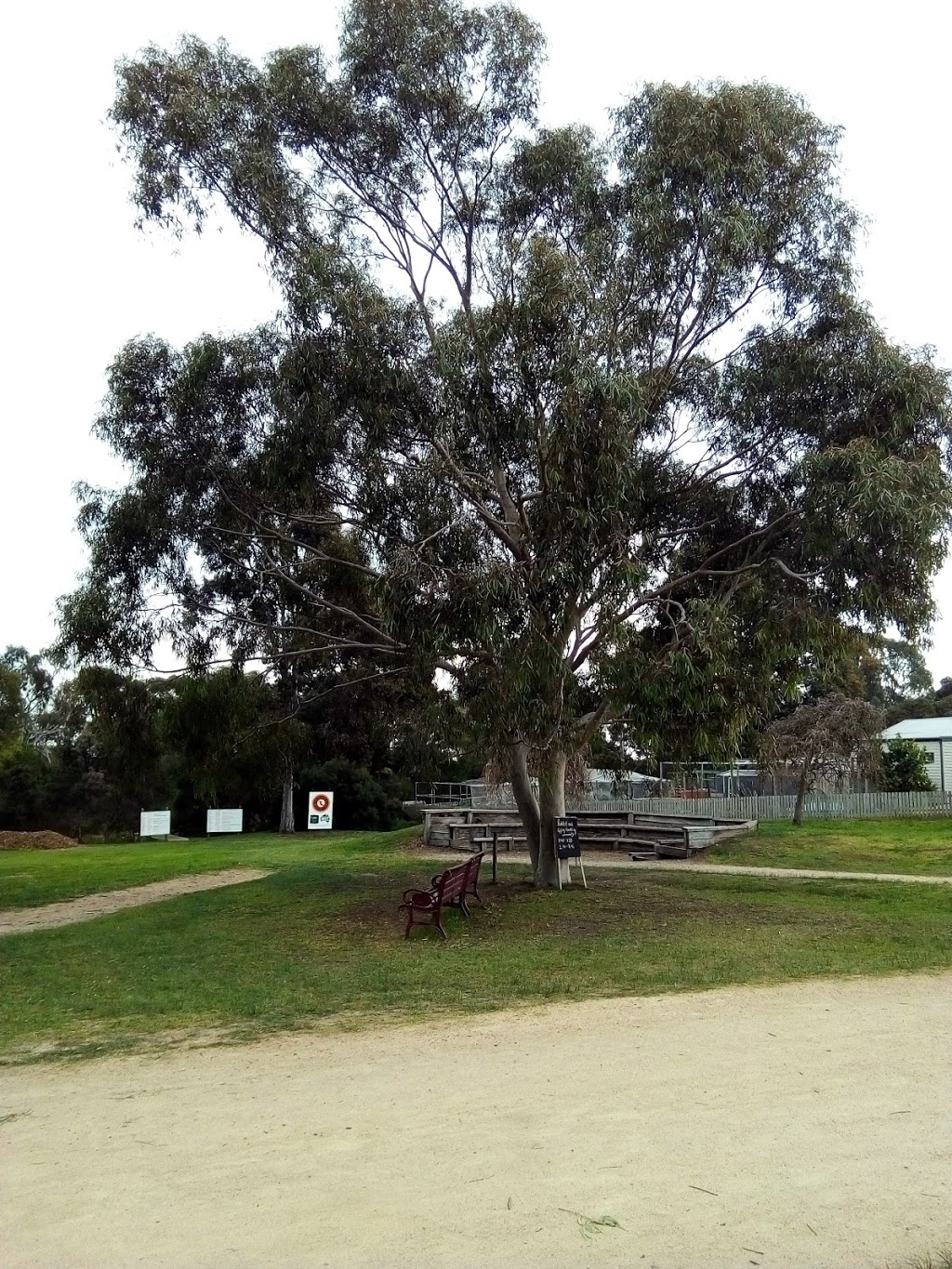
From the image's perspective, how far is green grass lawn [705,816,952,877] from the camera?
1834 centimetres

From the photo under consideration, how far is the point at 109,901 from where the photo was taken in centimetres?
1664

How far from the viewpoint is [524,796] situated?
14.9m

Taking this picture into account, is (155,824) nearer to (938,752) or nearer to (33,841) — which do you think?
(33,841)

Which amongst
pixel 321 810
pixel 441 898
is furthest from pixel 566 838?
pixel 321 810

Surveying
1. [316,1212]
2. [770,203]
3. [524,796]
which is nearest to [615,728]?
[524,796]

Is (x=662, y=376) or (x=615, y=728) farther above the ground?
(x=662, y=376)

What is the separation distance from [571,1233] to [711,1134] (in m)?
1.24

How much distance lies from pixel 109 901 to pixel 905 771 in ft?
77.4

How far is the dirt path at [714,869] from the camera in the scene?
631 inches

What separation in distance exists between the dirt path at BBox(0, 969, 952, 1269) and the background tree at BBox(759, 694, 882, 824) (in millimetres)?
18945

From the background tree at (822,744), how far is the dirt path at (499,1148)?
746 inches

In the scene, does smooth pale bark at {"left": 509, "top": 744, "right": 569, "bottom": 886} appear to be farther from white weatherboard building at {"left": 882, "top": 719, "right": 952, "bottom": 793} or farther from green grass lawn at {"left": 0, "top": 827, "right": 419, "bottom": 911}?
white weatherboard building at {"left": 882, "top": 719, "right": 952, "bottom": 793}

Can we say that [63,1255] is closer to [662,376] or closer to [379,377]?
[379,377]

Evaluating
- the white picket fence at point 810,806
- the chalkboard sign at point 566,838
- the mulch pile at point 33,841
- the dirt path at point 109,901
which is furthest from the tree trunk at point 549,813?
the mulch pile at point 33,841
